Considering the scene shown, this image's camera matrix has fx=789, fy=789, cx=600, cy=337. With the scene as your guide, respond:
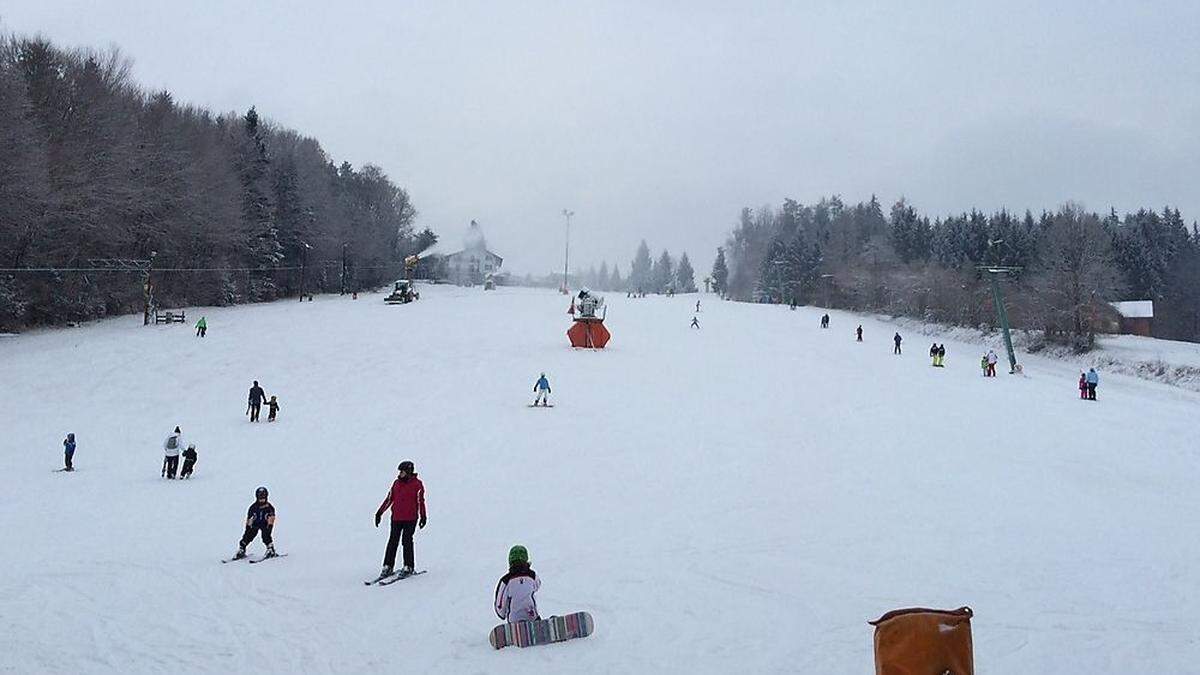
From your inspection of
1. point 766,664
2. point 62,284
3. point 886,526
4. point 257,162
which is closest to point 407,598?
point 766,664

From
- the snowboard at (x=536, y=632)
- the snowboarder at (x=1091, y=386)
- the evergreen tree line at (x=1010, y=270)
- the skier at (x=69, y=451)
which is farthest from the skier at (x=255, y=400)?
the evergreen tree line at (x=1010, y=270)

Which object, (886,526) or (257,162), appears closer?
(886,526)

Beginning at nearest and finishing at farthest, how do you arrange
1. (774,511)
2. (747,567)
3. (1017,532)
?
(747,567), (1017,532), (774,511)

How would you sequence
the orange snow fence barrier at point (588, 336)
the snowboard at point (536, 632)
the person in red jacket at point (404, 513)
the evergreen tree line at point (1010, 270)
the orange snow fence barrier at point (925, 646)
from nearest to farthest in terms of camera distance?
the orange snow fence barrier at point (925, 646) → the snowboard at point (536, 632) → the person in red jacket at point (404, 513) → the orange snow fence barrier at point (588, 336) → the evergreen tree line at point (1010, 270)

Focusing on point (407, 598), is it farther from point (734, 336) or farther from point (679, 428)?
point (734, 336)

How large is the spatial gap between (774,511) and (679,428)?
31.2 feet

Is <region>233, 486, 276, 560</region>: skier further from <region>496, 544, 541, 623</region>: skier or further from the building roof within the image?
the building roof

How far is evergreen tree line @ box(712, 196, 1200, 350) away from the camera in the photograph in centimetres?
6031

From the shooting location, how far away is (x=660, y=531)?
1369 cm

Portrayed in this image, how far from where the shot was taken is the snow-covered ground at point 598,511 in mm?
8359

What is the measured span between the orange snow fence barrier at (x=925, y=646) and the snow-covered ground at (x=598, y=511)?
2548 mm

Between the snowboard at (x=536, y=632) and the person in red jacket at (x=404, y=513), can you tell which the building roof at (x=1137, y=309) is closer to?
the person in red jacket at (x=404, y=513)

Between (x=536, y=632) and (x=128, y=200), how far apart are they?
169 ft

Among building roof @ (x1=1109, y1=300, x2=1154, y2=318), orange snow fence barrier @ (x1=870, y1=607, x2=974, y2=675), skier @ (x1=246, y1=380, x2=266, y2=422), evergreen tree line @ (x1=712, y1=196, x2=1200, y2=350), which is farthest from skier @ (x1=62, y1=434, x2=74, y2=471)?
building roof @ (x1=1109, y1=300, x2=1154, y2=318)
